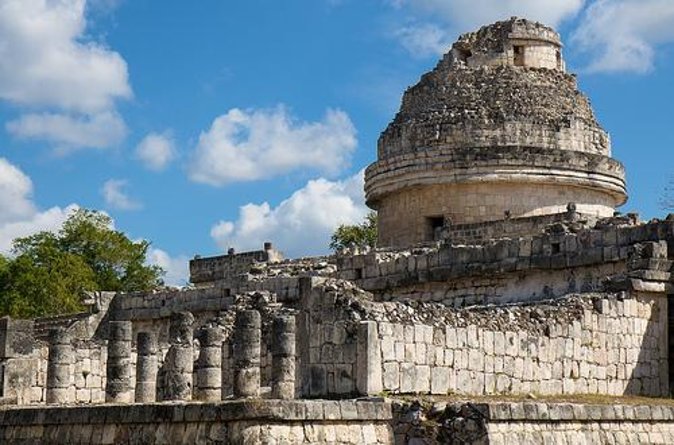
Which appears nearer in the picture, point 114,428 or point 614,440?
point 114,428

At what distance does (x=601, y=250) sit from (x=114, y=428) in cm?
850

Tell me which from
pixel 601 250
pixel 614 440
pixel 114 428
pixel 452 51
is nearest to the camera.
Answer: pixel 114 428

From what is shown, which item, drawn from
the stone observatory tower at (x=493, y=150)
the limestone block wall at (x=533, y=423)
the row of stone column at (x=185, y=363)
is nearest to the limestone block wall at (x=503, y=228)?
the stone observatory tower at (x=493, y=150)

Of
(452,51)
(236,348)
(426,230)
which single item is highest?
(452,51)

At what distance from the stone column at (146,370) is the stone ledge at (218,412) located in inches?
228

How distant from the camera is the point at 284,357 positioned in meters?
15.6

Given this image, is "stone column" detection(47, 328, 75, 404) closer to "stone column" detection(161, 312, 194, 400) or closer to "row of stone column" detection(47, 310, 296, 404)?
"row of stone column" detection(47, 310, 296, 404)

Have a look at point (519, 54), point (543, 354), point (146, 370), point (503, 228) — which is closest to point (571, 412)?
point (543, 354)

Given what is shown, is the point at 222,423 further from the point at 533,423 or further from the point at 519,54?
the point at 519,54

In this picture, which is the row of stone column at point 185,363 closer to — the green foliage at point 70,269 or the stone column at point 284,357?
the stone column at point 284,357

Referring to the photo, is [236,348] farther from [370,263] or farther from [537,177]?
[537,177]

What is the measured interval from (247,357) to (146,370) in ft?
10.2

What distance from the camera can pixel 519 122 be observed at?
84.1 feet

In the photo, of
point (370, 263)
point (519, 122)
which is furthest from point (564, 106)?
point (370, 263)
